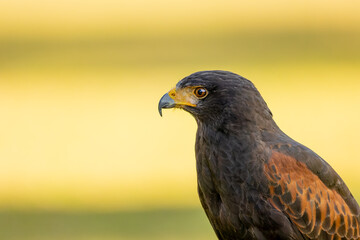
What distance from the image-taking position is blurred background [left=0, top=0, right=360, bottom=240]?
12266mm

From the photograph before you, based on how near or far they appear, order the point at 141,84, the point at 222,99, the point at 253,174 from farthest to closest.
Answer: the point at 141,84, the point at 222,99, the point at 253,174

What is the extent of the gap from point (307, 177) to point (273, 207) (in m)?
0.29

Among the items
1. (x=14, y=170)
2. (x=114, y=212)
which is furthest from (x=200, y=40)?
(x=114, y=212)

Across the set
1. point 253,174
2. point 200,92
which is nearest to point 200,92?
point 200,92

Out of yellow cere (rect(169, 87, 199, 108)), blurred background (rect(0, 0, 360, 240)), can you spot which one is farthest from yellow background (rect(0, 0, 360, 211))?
yellow cere (rect(169, 87, 199, 108))

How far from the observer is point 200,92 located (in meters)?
6.76

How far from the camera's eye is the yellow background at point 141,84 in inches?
527

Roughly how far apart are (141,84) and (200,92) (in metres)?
12.5

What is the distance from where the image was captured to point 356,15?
92.4 ft

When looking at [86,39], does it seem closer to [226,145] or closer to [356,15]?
[356,15]

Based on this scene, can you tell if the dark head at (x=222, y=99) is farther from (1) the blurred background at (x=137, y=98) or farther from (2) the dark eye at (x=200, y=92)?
(1) the blurred background at (x=137, y=98)

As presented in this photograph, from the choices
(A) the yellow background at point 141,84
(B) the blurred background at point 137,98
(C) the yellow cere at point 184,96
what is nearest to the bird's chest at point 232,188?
(C) the yellow cere at point 184,96

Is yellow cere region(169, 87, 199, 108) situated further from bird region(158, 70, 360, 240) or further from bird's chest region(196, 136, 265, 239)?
bird's chest region(196, 136, 265, 239)

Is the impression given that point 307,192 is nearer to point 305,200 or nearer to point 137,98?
point 305,200
